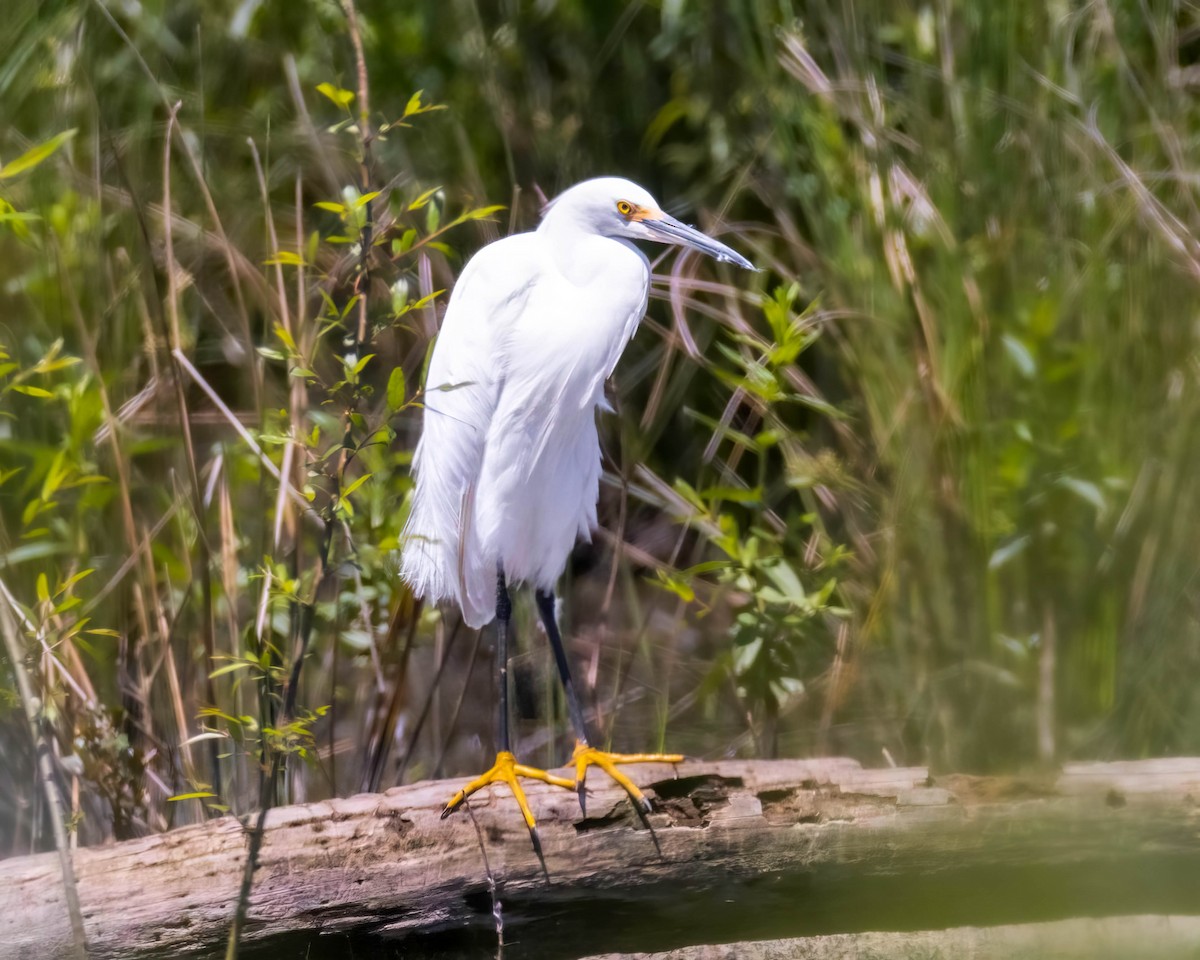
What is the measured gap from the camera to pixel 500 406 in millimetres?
1180

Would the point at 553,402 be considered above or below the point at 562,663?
above

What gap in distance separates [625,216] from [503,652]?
0.51 m

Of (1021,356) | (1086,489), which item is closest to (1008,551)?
(1086,489)

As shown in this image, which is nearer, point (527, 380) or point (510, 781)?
point (510, 781)

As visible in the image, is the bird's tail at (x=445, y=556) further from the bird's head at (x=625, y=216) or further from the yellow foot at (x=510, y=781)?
the bird's head at (x=625, y=216)

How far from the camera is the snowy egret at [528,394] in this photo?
1.13m

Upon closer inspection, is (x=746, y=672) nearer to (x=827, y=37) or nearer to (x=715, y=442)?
(x=715, y=442)

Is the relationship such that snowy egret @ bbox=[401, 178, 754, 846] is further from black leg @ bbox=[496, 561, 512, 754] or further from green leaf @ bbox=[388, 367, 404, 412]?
green leaf @ bbox=[388, 367, 404, 412]

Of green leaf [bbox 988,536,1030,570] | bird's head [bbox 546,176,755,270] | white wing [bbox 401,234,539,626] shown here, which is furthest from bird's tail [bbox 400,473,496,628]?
green leaf [bbox 988,536,1030,570]

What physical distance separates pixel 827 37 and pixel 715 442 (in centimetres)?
61

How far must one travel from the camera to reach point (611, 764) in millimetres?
1078

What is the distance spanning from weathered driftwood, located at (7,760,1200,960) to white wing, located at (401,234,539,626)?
26 centimetres

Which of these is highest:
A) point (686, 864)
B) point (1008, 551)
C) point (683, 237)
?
point (683, 237)

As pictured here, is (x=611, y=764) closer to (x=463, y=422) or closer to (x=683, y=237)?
(x=463, y=422)
